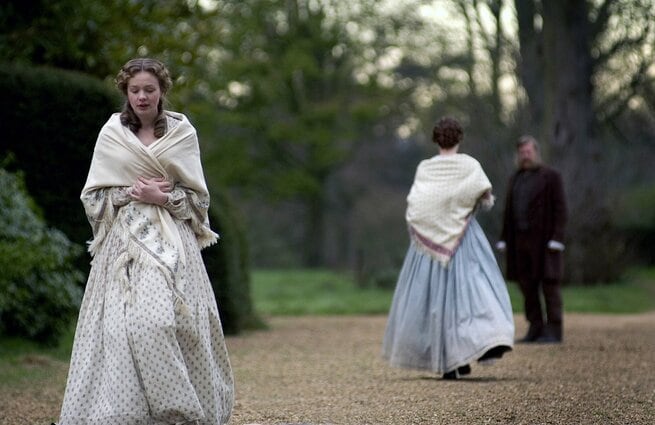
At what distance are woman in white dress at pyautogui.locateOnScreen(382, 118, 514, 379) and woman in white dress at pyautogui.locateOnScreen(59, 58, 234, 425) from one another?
10.3 ft

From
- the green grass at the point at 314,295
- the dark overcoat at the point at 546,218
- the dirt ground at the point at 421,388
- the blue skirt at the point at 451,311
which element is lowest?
the green grass at the point at 314,295

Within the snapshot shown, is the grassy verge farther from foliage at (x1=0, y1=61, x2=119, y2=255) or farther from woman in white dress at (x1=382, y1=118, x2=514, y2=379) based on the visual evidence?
woman in white dress at (x1=382, y1=118, x2=514, y2=379)

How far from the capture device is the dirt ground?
252 inches

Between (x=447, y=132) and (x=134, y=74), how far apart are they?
12.1ft

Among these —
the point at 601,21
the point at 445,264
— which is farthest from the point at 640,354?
the point at 601,21

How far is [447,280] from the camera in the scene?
8516 millimetres

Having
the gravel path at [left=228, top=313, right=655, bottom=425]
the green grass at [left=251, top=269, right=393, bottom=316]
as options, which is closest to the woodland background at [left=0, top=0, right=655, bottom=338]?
the green grass at [left=251, top=269, right=393, bottom=316]

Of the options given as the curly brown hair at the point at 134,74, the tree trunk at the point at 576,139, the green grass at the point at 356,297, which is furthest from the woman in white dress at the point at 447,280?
the tree trunk at the point at 576,139

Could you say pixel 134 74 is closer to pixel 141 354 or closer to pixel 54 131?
pixel 141 354

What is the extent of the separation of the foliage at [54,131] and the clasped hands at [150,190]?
18.8 feet

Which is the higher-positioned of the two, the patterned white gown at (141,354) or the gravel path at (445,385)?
the patterned white gown at (141,354)

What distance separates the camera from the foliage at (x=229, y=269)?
12023mm

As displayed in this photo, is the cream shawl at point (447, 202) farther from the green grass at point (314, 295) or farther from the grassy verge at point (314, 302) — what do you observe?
the green grass at point (314, 295)

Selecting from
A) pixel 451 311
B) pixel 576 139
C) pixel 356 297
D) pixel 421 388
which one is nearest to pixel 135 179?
pixel 421 388
